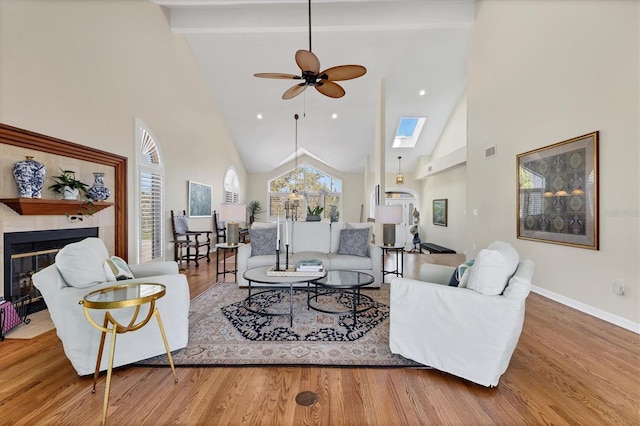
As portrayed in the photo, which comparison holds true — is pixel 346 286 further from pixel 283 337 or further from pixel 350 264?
pixel 350 264

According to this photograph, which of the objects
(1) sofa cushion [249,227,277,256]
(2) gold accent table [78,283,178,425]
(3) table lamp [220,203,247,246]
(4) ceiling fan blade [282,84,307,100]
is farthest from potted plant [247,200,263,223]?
(2) gold accent table [78,283,178,425]

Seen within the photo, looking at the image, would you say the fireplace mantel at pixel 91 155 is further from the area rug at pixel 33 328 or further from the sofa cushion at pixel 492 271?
the sofa cushion at pixel 492 271

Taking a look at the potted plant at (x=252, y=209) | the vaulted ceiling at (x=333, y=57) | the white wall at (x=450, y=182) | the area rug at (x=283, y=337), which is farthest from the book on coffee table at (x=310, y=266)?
the potted plant at (x=252, y=209)

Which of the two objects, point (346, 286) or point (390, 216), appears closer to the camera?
point (346, 286)

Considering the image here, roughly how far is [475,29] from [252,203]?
8433mm

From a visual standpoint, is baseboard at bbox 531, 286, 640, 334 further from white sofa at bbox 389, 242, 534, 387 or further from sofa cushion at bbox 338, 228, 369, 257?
sofa cushion at bbox 338, 228, 369, 257

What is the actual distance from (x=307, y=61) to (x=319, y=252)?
8.41 feet

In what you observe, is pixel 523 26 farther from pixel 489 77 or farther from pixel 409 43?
pixel 409 43

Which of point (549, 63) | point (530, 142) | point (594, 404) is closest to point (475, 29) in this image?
point (549, 63)

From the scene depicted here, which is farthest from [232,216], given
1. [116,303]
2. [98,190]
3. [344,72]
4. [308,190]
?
[308,190]

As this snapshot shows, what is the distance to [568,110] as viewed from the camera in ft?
11.0

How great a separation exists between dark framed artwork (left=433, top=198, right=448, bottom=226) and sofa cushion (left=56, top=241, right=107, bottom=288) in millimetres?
8401

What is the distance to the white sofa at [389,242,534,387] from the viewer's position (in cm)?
180

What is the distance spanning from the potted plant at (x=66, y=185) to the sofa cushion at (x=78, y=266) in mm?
1763
